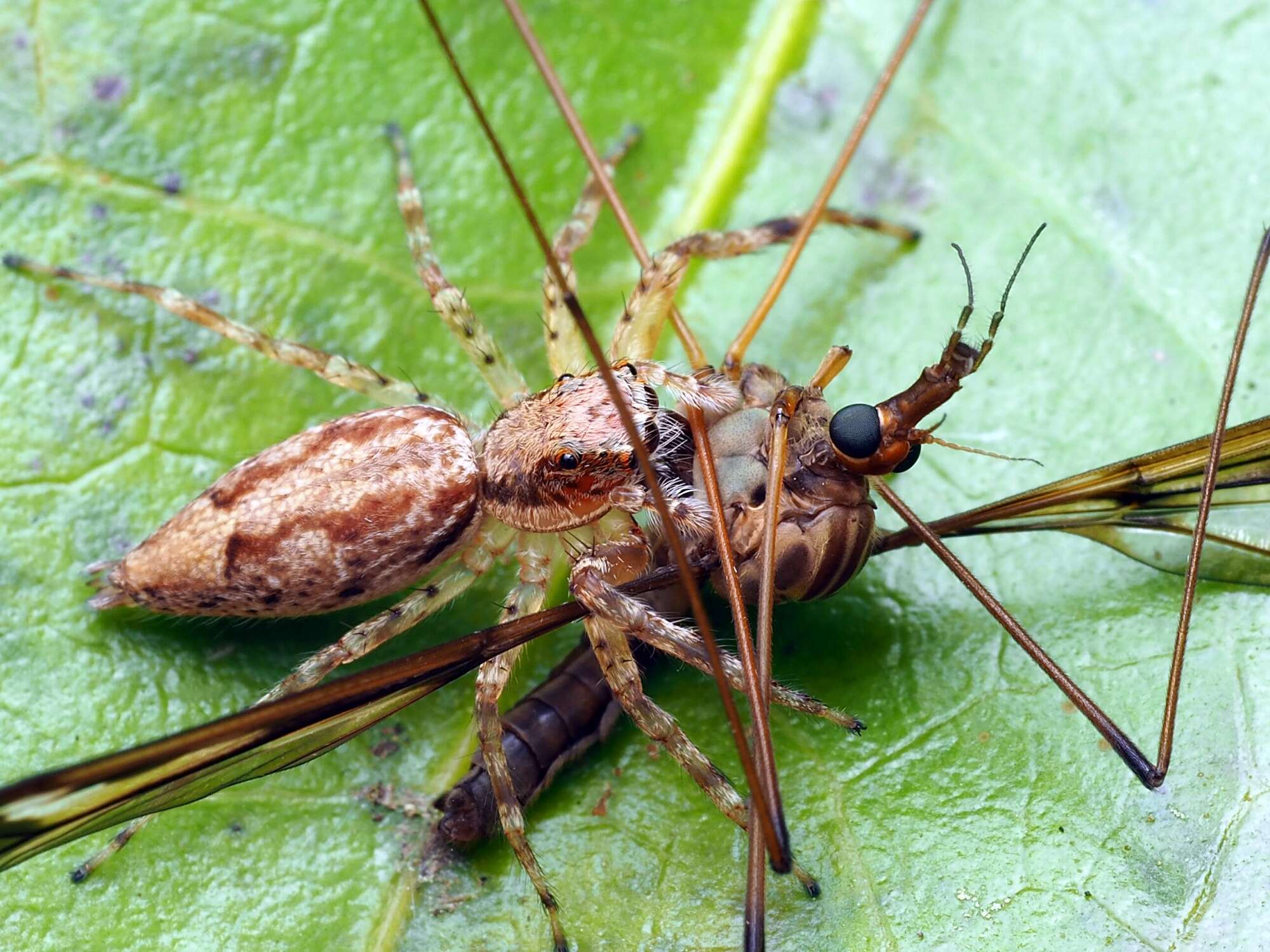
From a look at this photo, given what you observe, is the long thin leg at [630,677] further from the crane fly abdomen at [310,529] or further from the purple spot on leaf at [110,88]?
the purple spot on leaf at [110,88]

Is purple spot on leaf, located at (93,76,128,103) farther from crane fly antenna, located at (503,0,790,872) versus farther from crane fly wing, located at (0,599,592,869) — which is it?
crane fly wing, located at (0,599,592,869)

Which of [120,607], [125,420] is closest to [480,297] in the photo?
[125,420]

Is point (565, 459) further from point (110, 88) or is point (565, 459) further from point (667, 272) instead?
point (110, 88)

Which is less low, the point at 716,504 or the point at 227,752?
the point at 716,504

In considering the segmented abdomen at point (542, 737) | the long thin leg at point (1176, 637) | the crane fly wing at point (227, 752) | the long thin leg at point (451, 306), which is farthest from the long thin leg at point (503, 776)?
the long thin leg at point (1176, 637)

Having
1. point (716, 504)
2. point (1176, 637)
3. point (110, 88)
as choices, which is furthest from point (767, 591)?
point (110, 88)
